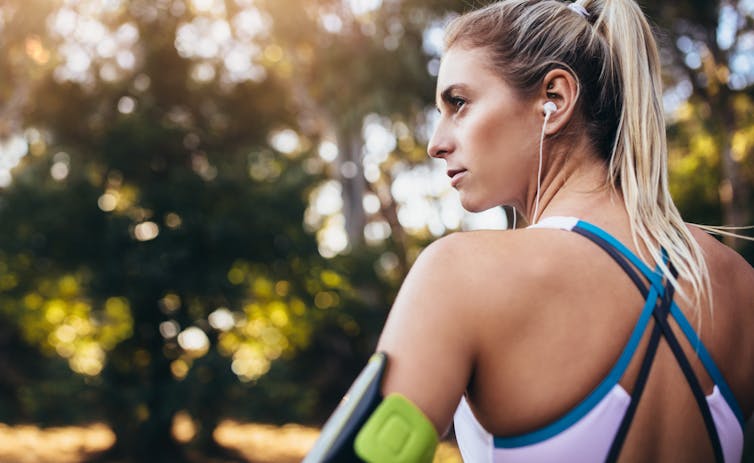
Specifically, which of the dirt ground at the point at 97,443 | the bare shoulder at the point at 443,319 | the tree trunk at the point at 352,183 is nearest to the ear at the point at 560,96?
the bare shoulder at the point at 443,319

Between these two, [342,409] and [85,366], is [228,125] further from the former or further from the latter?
[342,409]

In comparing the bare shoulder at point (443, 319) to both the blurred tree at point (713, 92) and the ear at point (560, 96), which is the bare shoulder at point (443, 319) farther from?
the blurred tree at point (713, 92)

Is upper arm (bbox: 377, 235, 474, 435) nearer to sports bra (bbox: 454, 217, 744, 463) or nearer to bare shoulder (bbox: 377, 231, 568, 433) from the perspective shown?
bare shoulder (bbox: 377, 231, 568, 433)

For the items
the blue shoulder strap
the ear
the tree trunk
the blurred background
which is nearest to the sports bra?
the blue shoulder strap

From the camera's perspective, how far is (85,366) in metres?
9.02

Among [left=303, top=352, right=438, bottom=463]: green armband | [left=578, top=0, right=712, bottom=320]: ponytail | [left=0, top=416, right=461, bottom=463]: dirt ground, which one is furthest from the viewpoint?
[left=0, top=416, right=461, bottom=463]: dirt ground

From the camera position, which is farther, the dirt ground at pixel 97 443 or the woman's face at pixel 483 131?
the dirt ground at pixel 97 443

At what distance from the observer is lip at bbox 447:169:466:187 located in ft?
4.64

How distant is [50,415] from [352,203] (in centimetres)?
884

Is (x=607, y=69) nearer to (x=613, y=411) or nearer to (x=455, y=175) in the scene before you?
(x=455, y=175)

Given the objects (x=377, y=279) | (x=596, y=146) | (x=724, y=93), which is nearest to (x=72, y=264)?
(x=377, y=279)

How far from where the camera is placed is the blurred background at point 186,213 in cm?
894

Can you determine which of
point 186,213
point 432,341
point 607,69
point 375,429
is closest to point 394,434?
point 375,429

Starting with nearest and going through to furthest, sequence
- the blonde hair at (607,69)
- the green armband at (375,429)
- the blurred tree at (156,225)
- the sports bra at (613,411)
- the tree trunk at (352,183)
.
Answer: the green armband at (375,429) → the sports bra at (613,411) → the blonde hair at (607,69) → the blurred tree at (156,225) → the tree trunk at (352,183)
